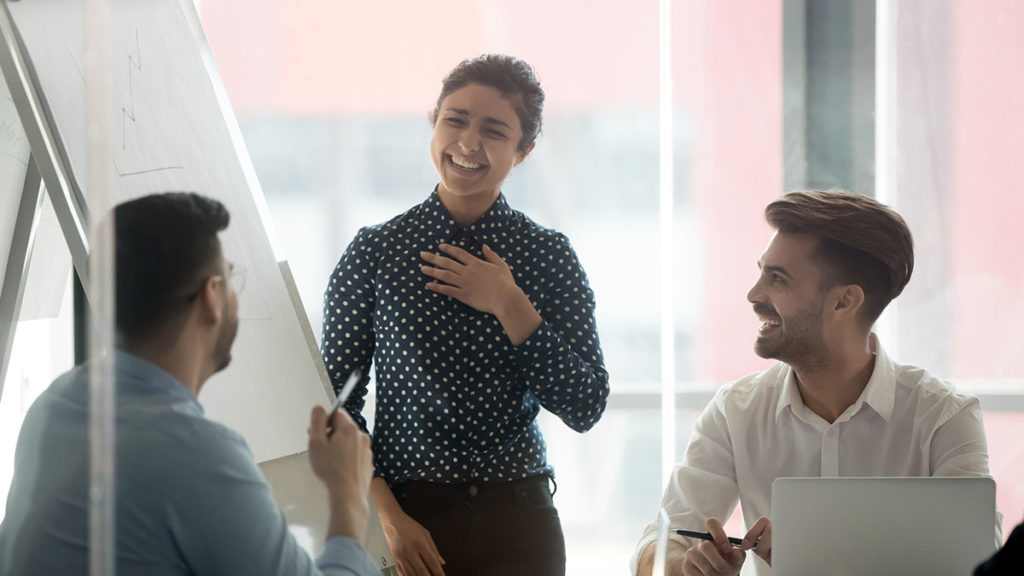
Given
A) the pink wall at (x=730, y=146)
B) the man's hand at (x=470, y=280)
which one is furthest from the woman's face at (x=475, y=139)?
the pink wall at (x=730, y=146)

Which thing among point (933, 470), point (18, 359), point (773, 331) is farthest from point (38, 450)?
point (933, 470)

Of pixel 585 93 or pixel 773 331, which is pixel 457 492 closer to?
pixel 773 331

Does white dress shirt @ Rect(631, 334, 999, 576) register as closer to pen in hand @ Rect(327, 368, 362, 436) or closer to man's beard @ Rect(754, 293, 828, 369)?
man's beard @ Rect(754, 293, 828, 369)

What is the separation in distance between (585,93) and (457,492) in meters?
1.20

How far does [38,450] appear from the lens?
943 mm

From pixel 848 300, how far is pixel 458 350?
0.69 metres

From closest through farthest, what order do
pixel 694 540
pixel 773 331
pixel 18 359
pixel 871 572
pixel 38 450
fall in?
pixel 38 450 < pixel 871 572 < pixel 18 359 < pixel 694 540 < pixel 773 331

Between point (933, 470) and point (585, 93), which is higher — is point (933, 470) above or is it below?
below

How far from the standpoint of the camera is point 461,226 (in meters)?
1.58

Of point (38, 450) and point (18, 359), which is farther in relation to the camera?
point (18, 359)

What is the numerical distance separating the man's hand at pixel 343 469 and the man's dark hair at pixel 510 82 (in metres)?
0.69

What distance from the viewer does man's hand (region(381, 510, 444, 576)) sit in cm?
142

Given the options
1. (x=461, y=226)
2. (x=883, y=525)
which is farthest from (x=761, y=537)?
(x=461, y=226)

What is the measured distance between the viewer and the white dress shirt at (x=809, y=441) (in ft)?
5.34
